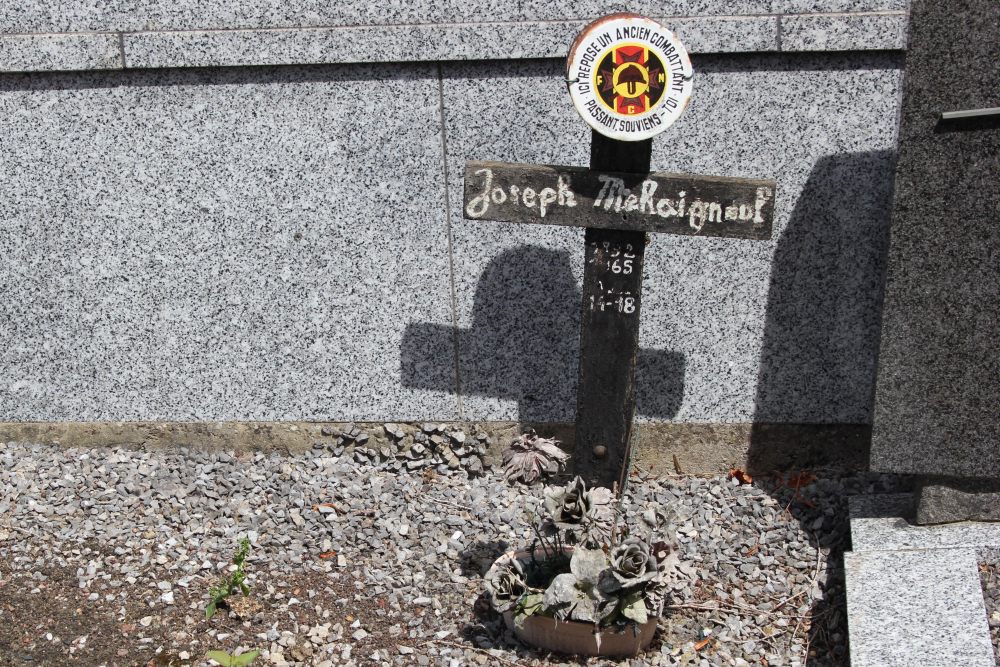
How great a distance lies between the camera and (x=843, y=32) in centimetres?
379

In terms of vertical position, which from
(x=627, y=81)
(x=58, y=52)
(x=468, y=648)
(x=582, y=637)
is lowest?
(x=468, y=648)

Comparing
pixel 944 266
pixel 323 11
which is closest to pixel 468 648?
pixel 944 266

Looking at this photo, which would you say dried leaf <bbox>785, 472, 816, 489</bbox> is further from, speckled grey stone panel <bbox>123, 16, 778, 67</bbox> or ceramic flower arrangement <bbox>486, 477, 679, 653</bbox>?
speckled grey stone panel <bbox>123, 16, 778, 67</bbox>

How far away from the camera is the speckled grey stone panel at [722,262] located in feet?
12.9

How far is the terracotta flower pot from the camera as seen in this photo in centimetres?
318

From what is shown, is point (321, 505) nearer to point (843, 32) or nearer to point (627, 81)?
point (627, 81)

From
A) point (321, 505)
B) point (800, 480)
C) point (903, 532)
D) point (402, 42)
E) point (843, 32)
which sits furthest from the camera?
point (800, 480)

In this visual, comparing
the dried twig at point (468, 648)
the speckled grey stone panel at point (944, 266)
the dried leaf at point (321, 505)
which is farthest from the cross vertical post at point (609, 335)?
the dried leaf at point (321, 505)

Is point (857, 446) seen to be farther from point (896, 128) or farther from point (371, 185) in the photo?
point (371, 185)

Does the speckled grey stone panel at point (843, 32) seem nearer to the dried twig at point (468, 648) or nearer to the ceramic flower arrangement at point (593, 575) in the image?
the ceramic flower arrangement at point (593, 575)

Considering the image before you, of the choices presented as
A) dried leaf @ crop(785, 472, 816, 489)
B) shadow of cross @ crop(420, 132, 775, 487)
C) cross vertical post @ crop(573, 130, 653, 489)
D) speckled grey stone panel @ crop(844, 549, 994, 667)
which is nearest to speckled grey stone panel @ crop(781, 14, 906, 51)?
shadow of cross @ crop(420, 132, 775, 487)

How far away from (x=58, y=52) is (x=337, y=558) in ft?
7.64

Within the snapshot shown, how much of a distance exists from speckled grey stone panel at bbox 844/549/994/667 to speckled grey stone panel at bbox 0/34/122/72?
3432 millimetres

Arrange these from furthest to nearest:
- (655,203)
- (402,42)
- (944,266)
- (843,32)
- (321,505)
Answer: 1. (321,505)
2. (402,42)
3. (843,32)
4. (944,266)
5. (655,203)
